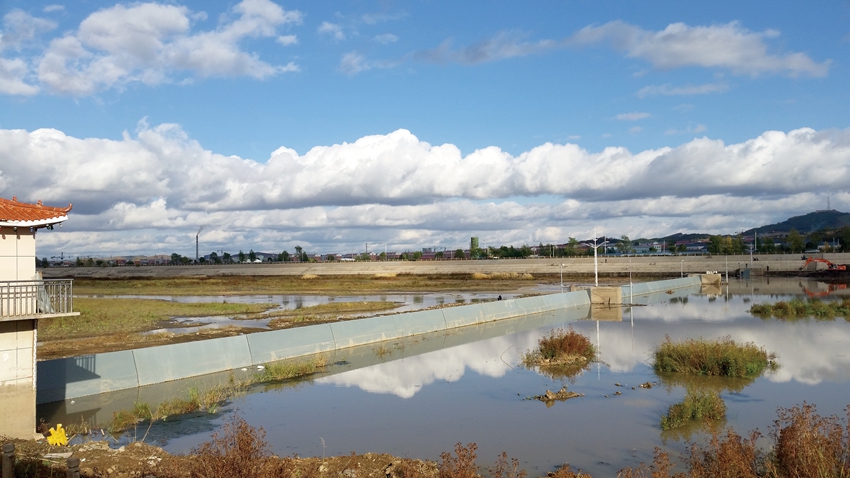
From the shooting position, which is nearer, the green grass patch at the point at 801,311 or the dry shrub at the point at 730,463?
the dry shrub at the point at 730,463

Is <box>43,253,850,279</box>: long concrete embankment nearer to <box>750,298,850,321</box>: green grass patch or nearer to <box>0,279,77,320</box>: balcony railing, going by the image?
<box>750,298,850,321</box>: green grass patch

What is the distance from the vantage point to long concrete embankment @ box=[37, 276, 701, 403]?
63.5 feet

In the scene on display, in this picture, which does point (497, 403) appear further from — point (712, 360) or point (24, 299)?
point (24, 299)

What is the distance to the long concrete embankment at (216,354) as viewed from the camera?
63.5ft

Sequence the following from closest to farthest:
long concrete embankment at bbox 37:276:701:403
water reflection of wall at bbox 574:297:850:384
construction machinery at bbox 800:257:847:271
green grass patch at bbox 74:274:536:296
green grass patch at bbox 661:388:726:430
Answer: green grass patch at bbox 661:388:726:430 < long concrete embankment at bbox 37:276:701:403 < water reflection of wall at bbox 574:297:850:384 < green grass patch at bbox 74:274:536:296 < construction machinery at bbox 800:257:847:271

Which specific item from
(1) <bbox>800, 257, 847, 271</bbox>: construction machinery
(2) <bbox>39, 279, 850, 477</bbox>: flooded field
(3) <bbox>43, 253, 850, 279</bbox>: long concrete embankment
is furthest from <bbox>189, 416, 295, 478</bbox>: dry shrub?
(1) <bbox>800, 257, 847, 271</bbox>: construction machinery

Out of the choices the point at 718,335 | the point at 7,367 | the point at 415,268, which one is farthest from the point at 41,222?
the point at 415,268

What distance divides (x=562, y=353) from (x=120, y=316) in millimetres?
31895

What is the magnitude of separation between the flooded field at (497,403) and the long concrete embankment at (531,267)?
7284cm

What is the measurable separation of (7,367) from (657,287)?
57.6 m

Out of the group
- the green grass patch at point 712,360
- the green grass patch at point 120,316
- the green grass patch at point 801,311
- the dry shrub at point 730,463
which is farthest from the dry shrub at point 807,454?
the green grass patch at point 120,316

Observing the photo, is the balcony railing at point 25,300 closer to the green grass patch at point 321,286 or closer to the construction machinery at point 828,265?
the green grass patch at point 321,286

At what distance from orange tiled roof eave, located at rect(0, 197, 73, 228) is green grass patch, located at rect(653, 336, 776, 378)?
18696mm

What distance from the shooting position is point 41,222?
14734 mm
